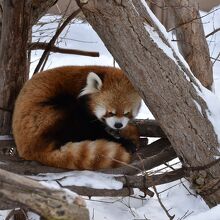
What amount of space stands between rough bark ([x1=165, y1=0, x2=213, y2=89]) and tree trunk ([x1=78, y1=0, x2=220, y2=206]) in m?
1.09

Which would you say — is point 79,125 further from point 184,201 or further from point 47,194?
point 184,201

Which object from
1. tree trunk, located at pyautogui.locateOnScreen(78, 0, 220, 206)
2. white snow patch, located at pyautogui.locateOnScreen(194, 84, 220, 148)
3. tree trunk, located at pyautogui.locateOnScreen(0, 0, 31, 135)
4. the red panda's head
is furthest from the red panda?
white snow patch, located at pyautogui.locateOnScreen(194, 84, 220, 148)

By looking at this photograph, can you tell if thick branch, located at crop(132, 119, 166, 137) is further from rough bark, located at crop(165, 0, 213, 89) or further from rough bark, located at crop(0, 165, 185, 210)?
rough bark, located at crop(0, 165, 185, 210)

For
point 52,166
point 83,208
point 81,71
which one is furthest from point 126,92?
point 83,208

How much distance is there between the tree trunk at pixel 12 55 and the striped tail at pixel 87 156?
2.15ft

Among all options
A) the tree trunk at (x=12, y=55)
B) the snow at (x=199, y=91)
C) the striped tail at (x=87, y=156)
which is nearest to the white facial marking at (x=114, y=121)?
the striped tail at (x=87, y=156)

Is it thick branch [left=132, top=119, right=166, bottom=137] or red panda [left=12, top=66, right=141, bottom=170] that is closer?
red panda [left=12, top=66, right=141, bottom=170]

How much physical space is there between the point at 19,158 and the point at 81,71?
676 mm

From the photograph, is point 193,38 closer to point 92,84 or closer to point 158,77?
point 92,84

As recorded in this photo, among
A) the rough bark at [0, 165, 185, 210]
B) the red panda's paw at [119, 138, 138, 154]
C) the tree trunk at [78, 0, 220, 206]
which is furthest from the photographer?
the red panda's paw at [119, 138, 138, 154]

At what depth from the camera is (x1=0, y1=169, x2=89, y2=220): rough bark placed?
5.86 feet

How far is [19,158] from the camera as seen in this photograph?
2.95 metres

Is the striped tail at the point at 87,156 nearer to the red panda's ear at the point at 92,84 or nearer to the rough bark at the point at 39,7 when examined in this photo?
the red panda's ear at the point at 92,84

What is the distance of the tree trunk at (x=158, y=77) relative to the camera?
8.11ft
